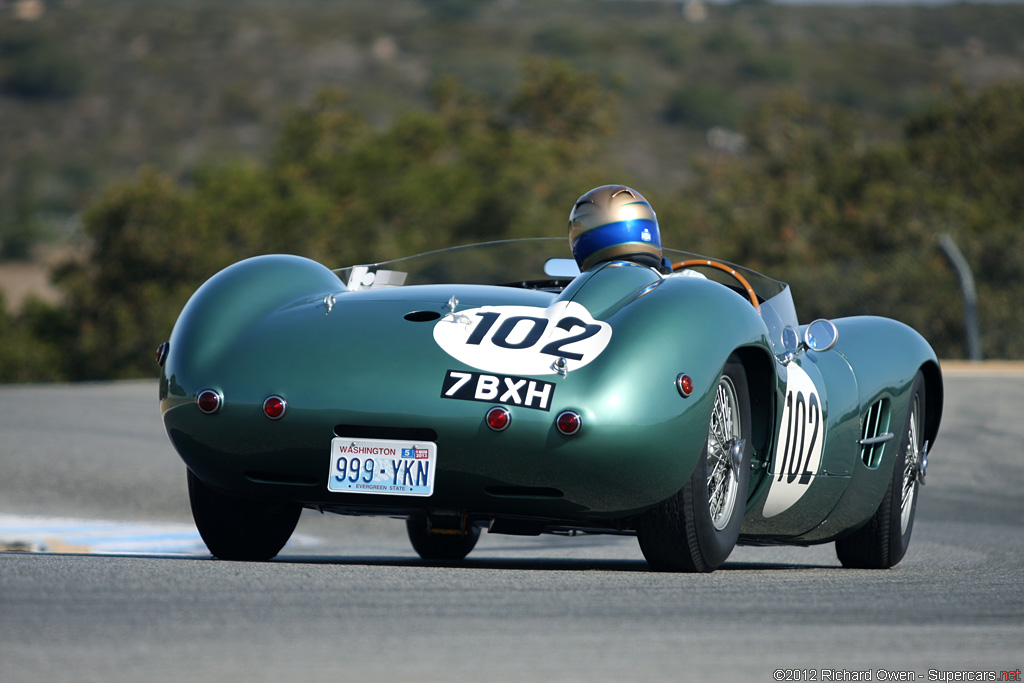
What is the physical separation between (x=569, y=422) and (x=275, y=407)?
38.7 inches

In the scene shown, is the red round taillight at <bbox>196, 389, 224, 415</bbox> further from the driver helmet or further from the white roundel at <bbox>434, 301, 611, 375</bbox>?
the driver helmet

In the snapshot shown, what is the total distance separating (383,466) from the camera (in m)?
4.94

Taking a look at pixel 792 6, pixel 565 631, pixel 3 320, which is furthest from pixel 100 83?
pixel 565 631

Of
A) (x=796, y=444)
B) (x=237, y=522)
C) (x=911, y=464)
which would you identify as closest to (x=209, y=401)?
(x=237, y=522)

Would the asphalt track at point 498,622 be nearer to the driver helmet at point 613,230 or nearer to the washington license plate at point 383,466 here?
the washington license plate at point 383,466

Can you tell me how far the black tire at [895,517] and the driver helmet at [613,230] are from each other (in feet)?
5.20

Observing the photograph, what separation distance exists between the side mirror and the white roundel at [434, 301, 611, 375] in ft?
4.37

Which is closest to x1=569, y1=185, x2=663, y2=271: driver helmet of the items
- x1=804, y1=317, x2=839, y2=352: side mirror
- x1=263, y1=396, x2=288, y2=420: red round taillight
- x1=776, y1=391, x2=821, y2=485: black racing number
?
x1=804, y1=317, x2=839, y2=352: side mirror

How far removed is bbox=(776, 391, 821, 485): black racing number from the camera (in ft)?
18.9

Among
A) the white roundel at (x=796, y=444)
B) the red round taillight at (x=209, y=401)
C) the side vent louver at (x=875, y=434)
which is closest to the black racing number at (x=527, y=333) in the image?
the red round taillight at (x=209, y=401)

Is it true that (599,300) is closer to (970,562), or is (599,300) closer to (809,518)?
(809,518)

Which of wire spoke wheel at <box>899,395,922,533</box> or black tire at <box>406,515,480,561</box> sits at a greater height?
wire spoke wheel at <box>899,395,922,533</box>

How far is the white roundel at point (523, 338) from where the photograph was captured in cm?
486

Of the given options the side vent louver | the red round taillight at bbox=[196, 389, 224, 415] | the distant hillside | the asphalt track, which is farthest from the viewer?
the distant hillside
